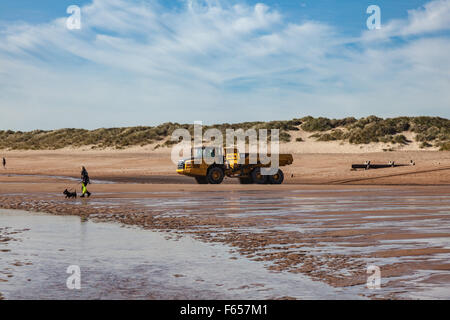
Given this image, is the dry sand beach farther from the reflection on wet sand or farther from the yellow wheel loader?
the yellow wheel loader

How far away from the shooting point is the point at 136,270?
30.2 ft

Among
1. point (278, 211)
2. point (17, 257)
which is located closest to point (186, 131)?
point (278, 211)

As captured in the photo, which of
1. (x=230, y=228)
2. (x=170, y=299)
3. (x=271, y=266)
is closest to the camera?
(x=170, y=299)

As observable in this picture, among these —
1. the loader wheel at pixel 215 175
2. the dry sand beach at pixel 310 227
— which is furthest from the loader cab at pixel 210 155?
the dry sand beach at pixel 310 227

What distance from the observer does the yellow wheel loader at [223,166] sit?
3316 cm

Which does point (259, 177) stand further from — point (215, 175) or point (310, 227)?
point (310, 227)

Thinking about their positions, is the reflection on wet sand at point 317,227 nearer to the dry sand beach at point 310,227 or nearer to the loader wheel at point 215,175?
the dry sand beach at point 310,227

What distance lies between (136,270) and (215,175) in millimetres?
24103

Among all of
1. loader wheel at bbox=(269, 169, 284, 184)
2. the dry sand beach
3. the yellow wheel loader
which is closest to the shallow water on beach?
the dry sand beach

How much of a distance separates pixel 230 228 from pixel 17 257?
5249 mm

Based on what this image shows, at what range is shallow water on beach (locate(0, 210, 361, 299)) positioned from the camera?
7.68m

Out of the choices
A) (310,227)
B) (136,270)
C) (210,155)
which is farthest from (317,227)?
(210,155)
